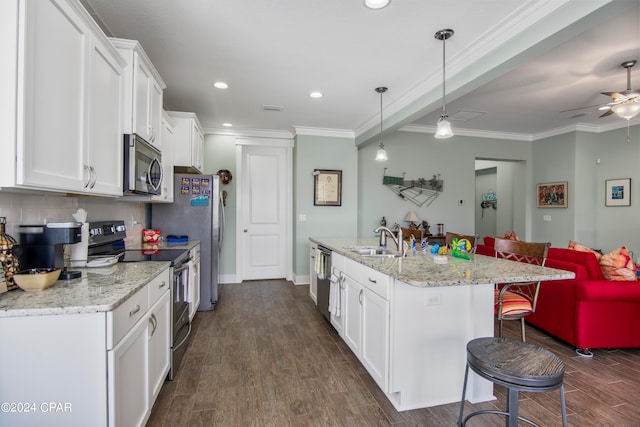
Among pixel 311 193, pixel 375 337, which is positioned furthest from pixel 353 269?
pixel 311 193

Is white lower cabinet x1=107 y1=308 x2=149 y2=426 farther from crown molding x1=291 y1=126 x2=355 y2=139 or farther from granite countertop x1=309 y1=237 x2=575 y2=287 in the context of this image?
crown molding x1=291 y1=126 x2=355 y2=139

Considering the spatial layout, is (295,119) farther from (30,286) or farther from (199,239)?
(30,286)

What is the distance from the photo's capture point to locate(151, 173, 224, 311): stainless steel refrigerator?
143 inches

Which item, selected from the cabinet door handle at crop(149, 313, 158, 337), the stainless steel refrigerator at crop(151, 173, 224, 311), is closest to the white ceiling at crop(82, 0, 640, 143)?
the stainless steel refrigerator at crop(151, 173, 224, 311)

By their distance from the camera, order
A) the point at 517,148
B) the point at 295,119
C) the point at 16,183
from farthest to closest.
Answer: the point at 517,148
the point at 295,119
the point at 16,183

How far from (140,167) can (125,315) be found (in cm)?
121

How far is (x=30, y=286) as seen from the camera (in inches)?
54.4

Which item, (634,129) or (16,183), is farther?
(634,129)

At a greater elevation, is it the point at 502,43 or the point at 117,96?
the point at 502,43

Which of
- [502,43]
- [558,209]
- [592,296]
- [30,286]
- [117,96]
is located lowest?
[592,296]

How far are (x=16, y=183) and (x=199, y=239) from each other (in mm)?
2568

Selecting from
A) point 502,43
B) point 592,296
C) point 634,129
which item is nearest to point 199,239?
point 502,43

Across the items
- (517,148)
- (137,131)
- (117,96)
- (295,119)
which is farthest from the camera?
(517,148)

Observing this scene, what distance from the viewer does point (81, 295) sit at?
1.34 meters
